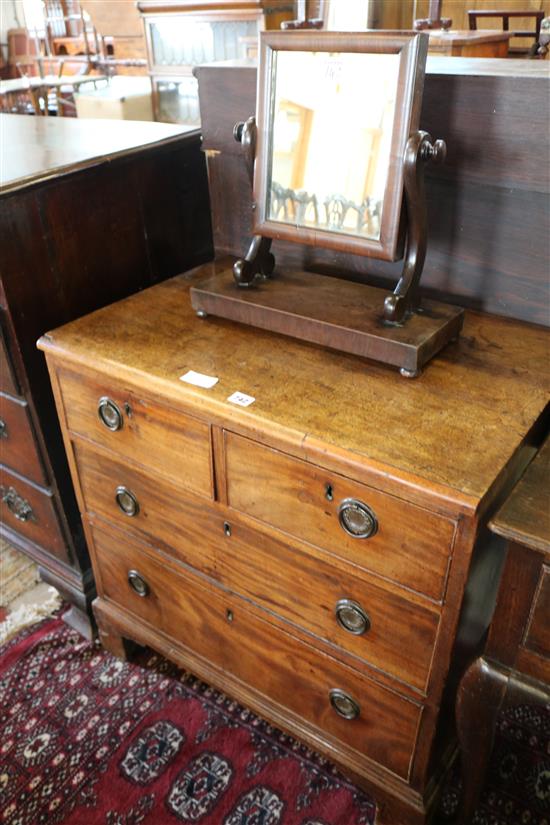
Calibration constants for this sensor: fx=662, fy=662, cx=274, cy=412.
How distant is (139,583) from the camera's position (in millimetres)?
1311

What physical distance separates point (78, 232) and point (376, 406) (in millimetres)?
719

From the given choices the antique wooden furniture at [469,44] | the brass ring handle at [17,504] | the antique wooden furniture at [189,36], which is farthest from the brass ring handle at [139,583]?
the antique wooden furniture at [189,36]

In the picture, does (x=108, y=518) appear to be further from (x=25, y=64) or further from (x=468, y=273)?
(x=25, y=64)

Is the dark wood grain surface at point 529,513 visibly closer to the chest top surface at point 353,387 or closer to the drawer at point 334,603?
the chest top surface at point 353,387

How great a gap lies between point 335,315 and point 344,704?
0.62 metres

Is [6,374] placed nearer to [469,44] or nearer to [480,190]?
[480,190]

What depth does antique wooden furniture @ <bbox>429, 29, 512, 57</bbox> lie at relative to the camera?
274cm

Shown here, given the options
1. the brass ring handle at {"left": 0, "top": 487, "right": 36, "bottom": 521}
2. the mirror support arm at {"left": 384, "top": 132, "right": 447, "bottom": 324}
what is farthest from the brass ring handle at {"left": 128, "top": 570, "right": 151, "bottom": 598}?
the mirror support arm at {"left": 384, "top": 132, "right": 447, "bottom": 324}

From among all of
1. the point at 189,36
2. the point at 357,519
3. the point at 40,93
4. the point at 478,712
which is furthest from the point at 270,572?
the point at 40,93

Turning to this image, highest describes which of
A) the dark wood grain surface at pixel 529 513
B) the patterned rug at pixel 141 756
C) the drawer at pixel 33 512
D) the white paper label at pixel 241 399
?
the white paper label at pixel 241 399

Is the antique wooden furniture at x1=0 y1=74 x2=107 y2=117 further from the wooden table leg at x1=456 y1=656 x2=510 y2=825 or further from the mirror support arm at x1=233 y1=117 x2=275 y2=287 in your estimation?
the wooden table leg at x1=456 y1=656 x2=510 y2=825

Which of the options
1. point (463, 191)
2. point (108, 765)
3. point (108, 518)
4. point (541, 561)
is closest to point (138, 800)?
point (108, 765)

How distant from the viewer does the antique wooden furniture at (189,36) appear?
4.67 m

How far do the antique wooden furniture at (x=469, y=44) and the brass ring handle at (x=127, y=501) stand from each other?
7.59 feet
